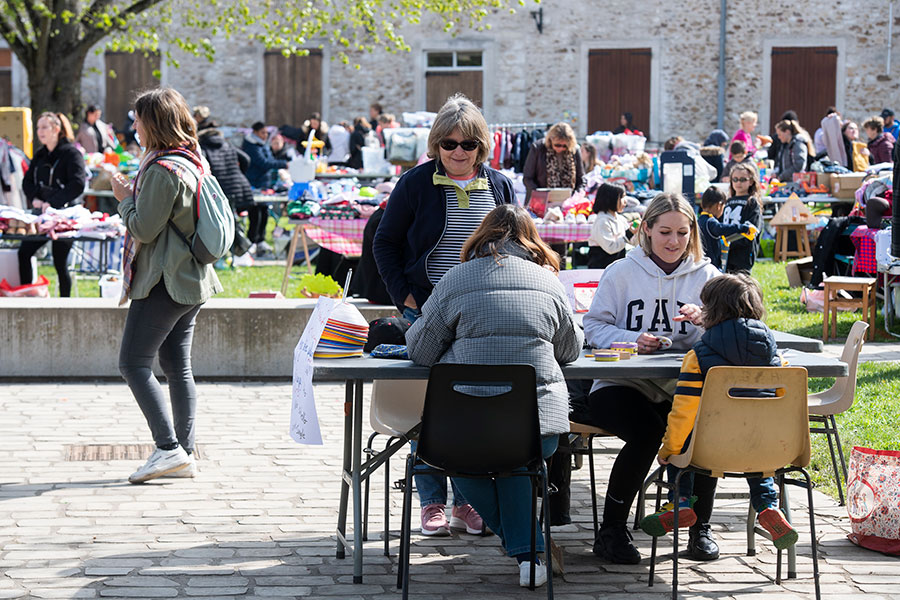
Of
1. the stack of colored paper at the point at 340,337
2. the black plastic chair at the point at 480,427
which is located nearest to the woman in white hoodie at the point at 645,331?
the black plastic chair at the point at 480,427

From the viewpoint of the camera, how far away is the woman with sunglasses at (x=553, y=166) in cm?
1173

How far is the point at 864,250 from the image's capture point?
35.4 feet

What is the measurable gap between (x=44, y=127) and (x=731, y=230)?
5702 millimetres

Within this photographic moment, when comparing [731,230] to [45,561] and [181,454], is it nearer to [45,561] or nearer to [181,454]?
[181,454]

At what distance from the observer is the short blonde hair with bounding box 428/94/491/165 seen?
5020 mm

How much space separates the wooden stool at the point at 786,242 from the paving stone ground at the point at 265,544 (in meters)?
9.42

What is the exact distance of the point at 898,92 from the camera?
960 inches

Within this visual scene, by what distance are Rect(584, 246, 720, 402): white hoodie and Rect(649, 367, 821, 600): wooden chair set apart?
2.50 ft

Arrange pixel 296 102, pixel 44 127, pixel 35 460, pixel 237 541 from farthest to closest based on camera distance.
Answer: pixel 296 102
pixel 44 127
pixel 35 460
pixel 237 541

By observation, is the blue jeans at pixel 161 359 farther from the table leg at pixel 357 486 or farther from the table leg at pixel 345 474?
the table leg at pixel 357 486

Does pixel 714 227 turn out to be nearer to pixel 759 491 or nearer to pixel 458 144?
pixel 458 144

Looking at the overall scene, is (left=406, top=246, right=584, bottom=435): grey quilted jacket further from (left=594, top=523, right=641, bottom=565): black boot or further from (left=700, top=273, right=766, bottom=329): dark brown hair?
(left=594, top=523, right=641, bottom=565): black boot

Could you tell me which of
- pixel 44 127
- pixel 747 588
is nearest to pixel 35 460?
pixel 747 588

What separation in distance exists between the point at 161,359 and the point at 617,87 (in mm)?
20421
